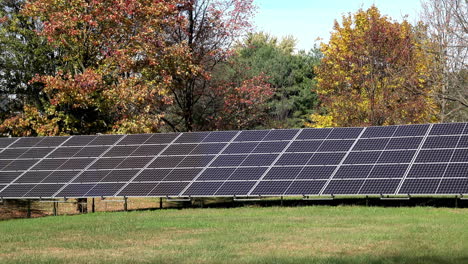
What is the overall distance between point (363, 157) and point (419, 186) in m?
3.26

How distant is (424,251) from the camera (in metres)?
16.6

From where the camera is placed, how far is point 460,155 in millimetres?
27000

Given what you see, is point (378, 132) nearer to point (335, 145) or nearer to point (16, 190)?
point (335, 145)

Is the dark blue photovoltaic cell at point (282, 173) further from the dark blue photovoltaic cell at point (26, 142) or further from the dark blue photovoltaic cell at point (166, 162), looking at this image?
the dark blue photovoltaic cell at point (26, 142)

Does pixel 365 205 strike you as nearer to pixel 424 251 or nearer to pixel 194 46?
pixel 424 251

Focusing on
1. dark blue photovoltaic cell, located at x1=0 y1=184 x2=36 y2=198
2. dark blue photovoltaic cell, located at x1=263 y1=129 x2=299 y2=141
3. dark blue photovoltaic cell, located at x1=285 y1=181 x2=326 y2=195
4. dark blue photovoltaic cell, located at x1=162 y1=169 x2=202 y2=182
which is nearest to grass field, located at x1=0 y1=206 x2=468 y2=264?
dark blue photovoltaic cell, located at x1=285 y1=181 x2=326 y2=195

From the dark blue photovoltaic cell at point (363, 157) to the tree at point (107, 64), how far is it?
38.9 feet

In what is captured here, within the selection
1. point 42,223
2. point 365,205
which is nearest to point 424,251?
point 365,205

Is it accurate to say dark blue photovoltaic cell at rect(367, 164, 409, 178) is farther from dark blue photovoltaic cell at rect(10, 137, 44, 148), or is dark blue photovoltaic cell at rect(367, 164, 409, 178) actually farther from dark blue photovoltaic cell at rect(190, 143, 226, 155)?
dark blue photovoltaic cell at rect(10, 137, 44, 148)

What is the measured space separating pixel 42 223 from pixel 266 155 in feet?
29.8

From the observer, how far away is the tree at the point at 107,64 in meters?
35.7

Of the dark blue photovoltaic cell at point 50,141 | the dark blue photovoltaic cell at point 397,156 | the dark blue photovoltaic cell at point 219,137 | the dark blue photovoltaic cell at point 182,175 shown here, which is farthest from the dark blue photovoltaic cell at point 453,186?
the dark blue photovoltaic cell at point 50,141

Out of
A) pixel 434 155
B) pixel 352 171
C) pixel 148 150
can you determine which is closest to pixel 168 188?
pixel 148 150

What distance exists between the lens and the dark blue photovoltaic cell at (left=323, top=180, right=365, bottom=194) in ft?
84.3
